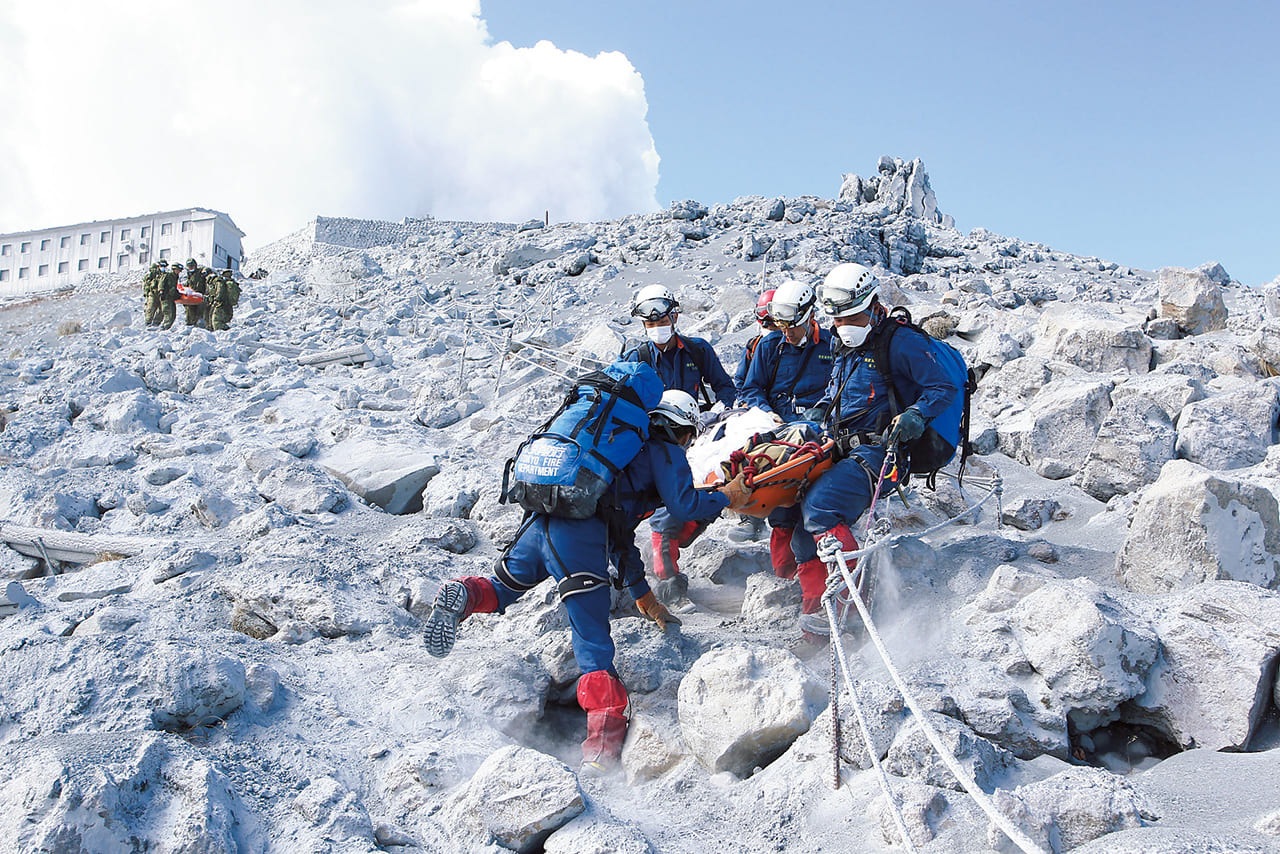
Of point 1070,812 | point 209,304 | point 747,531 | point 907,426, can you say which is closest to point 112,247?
point 209,304

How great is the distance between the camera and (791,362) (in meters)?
5.27

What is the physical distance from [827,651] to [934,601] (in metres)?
0.64

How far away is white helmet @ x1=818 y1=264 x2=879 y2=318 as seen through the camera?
171 inches

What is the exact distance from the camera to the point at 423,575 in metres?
4.52

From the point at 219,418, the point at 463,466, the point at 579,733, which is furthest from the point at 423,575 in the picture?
the point at 219,418

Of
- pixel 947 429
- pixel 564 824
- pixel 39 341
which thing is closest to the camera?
pixel 564 824

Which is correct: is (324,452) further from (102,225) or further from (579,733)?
(102,225)

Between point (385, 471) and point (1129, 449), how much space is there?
533cm

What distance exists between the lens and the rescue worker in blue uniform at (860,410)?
13.5ft

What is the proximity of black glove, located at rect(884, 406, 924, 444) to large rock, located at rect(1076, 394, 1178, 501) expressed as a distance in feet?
6.54

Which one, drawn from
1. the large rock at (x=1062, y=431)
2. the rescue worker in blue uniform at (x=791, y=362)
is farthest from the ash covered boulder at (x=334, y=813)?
the large rock at (x=1062, y=431)

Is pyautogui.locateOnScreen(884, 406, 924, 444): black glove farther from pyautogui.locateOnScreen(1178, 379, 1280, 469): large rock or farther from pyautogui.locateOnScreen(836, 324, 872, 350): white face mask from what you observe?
pyautogui.locateOnScreen(1178, 379, 1280, 469): large rock

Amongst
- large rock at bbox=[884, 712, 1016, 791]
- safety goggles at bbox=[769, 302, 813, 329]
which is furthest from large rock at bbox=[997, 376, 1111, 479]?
→ large rock at bbox=[884, 712, 1016, 791]

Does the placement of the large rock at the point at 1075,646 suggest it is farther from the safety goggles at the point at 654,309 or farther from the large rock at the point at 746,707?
the safety goggles at the point at 654,309
